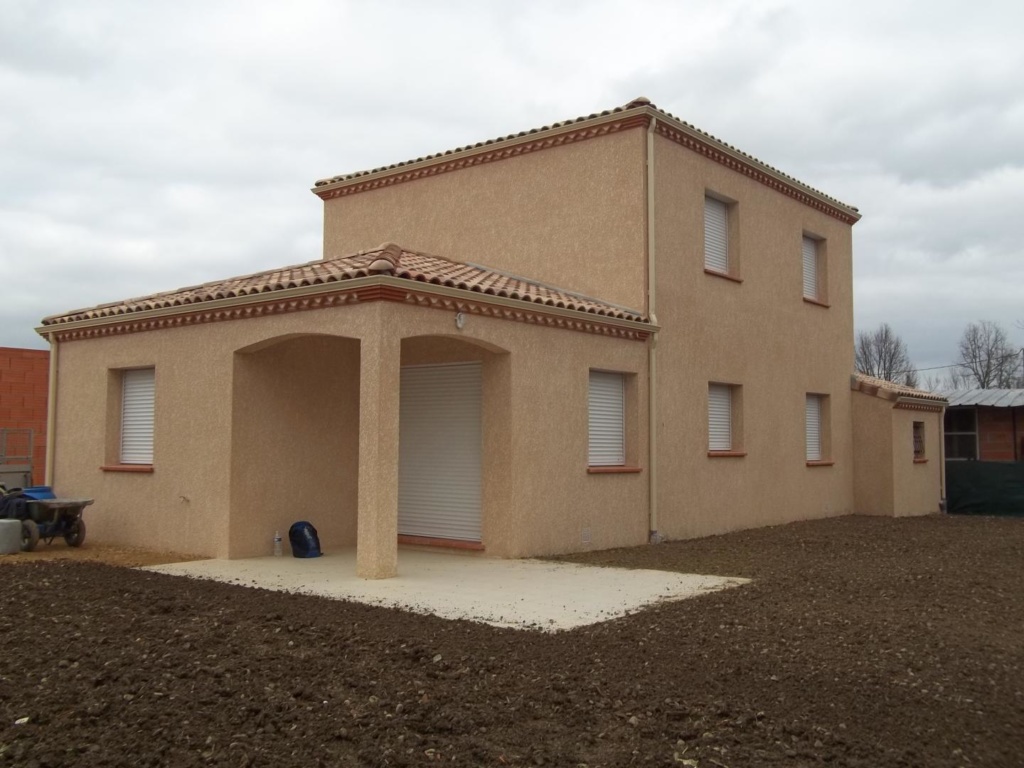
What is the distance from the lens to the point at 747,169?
57.4 feet

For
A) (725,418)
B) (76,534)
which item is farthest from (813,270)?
(76,534)

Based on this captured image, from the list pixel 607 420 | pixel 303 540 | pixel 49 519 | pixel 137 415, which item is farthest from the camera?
pixel 607 420

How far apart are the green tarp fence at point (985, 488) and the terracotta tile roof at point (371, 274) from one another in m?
12.8

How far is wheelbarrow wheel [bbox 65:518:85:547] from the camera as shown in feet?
43.0

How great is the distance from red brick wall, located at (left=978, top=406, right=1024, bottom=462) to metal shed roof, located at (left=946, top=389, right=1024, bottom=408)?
0.45 metres

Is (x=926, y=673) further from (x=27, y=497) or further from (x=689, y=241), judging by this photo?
(x=27, y=497)

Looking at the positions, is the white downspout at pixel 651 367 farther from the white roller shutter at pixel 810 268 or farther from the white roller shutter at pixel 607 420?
the white roller shutter at pixel 810 268

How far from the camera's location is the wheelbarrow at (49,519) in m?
12.8

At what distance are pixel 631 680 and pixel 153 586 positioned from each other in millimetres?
5349

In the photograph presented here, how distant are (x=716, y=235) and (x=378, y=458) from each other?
939 centimetres

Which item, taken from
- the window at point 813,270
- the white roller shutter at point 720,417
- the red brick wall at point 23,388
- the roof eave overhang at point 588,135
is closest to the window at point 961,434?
the window at point 813,270

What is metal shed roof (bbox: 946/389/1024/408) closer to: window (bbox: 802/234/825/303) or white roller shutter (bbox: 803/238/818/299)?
window (bbox: 802/234/825/303)

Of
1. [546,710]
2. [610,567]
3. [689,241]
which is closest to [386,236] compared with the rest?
[689,241]

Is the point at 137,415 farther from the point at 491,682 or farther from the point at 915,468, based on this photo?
the point at 915,468
